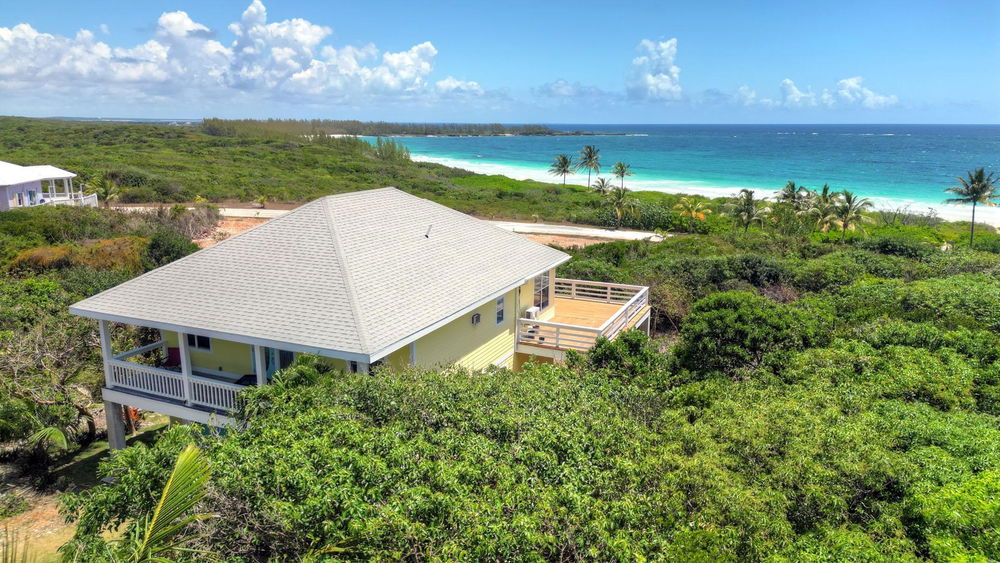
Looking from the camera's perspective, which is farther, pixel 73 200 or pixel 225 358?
pixel 73 200

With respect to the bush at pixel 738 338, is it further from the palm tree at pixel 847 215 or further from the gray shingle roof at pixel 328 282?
the palm tree at pixel 847 215

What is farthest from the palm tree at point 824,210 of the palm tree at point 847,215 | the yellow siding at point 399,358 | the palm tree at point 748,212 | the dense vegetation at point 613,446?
the yellow siding at point 399,358

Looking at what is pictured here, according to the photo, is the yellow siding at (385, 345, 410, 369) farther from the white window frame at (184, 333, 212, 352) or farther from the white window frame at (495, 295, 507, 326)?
the white window frame at (184, 333, 212, 352)

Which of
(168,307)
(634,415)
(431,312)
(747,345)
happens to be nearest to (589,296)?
(747,345)

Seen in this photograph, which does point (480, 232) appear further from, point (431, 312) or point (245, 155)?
point (245, 155)

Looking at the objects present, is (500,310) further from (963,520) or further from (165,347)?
(963,520)

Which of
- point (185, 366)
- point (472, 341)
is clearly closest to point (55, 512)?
point (185, 366)

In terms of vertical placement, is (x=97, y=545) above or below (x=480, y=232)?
below
